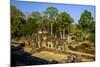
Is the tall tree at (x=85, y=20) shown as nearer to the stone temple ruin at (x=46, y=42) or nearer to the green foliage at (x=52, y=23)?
the green foliage at (x=52, y=23)

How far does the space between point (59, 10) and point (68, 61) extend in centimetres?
58

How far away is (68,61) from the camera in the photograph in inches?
87.7

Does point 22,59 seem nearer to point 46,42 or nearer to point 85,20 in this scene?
point 46,42

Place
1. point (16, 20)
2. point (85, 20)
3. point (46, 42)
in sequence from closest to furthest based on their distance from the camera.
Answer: point (16, 20), point (46, 42), point (85, 20)

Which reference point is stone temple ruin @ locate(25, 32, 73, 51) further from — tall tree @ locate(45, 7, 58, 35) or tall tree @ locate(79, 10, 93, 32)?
tall tree @ locate(79, 10, 93, 32)

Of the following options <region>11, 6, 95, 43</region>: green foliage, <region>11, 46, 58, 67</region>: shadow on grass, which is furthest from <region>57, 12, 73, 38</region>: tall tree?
<region>11, 46, 58, 67</region>: shadow on grass

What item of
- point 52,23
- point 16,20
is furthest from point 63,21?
point 16,20

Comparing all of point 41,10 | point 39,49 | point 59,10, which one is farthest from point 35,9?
point 39,49

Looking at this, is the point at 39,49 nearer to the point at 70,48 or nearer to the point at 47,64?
the point at 47,64

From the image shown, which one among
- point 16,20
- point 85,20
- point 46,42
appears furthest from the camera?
point 85,20

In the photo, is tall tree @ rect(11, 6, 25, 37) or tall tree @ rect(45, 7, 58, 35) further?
tall tree @ rect(45, 7, 58, 35)

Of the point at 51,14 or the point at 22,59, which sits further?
the point at 51,14

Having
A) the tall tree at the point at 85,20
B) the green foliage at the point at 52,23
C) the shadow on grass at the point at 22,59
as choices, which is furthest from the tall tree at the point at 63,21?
the shadow on grass at the point at 22,59

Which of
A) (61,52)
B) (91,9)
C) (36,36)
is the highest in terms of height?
(91,9)
